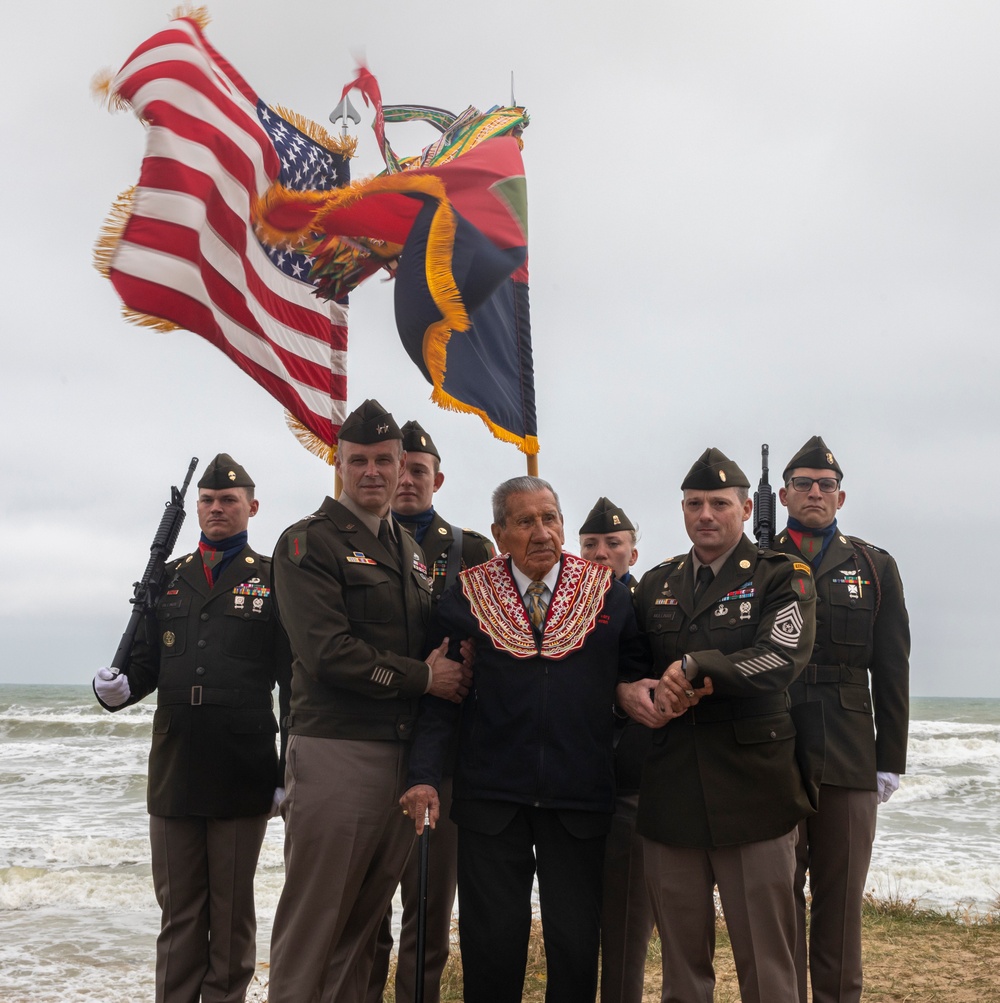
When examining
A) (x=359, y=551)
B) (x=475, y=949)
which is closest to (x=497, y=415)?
(x=359, y=551)

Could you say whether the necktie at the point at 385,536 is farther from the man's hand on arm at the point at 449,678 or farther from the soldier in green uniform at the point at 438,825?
the man's hand on arm at the point at 449,678

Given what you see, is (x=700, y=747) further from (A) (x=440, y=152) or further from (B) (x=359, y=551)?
(A) (x=440, y=152)

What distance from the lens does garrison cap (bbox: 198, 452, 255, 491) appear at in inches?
166

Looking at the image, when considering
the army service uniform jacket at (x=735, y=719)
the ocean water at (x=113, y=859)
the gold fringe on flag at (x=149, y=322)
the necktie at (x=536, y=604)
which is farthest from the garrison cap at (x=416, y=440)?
the ocean water at (x=113, y=859)

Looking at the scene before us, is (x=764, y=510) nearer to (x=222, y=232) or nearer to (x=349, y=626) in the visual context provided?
(x=349, y=626)

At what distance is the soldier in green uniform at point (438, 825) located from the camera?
3.89m

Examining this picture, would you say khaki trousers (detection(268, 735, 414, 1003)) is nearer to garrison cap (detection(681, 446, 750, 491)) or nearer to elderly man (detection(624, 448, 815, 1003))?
elderly man (detection(624, 448, 815, 1003))

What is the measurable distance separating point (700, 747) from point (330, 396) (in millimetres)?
2565

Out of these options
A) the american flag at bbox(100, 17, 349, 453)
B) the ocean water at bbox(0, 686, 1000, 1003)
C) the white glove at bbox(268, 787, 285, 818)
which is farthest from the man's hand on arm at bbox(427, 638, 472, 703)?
the ocean water at bbox(0, 686, 1000, 1003)

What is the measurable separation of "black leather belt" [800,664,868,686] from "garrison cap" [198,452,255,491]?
240 cm

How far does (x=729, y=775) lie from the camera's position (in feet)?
9.78

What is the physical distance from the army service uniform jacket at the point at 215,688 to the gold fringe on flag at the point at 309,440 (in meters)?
0.60

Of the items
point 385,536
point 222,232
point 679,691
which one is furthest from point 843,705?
point 222,232

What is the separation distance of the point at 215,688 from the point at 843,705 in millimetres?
2396
